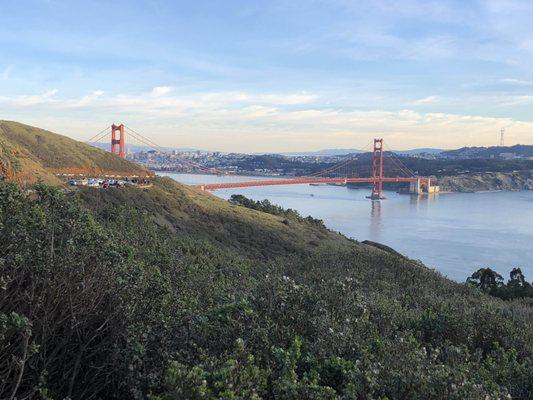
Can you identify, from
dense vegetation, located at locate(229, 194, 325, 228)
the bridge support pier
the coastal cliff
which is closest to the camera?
dense vegetation, located at locate(229, 194, 325, 228)

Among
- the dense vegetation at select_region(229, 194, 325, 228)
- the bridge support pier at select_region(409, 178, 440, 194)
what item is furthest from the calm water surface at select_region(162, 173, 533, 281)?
the dense vegetation at select_region(229, 194, 325, 228)

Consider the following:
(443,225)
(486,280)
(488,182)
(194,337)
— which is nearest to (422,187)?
(488,182)

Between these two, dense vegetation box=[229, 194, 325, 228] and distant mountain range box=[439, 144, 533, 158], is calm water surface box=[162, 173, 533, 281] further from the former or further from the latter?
distant mountain range box=[439, 144, 533, 158]

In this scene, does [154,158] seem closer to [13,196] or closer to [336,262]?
[336,262]

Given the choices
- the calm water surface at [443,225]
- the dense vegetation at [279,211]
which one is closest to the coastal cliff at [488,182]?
the calm water surface at [443,225]

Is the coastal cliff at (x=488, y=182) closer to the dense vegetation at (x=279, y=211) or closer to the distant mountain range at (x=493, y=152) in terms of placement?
the dense vegetation at (x=279, y=211)

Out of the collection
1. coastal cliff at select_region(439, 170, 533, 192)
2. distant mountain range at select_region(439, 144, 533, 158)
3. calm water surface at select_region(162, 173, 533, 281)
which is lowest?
calm water surface at select_region(162, 173, 533, 281)

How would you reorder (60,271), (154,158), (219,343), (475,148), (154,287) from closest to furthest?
(219,343)
(60,271)
(154,287)
(154,158)
(475,148)

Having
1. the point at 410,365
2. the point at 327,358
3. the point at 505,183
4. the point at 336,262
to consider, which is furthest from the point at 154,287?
the point at 505,183

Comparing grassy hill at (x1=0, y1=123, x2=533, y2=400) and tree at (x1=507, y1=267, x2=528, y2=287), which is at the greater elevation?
grassy hill at (x1=0, y1=123, x2=533, y2=400)
